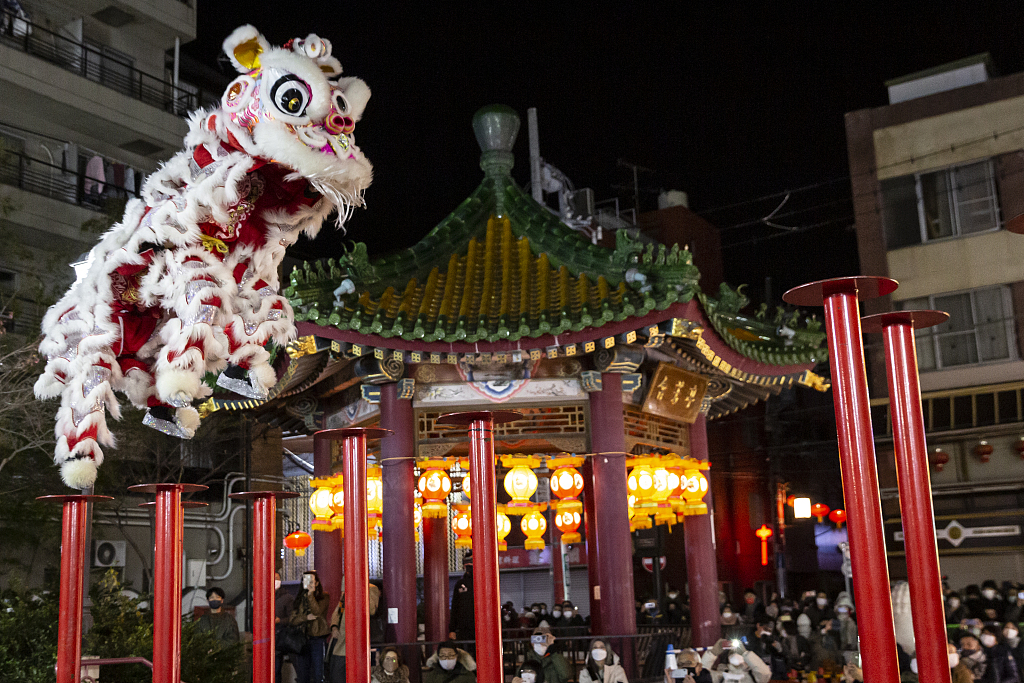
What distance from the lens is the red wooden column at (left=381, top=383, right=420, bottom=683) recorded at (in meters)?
10.8

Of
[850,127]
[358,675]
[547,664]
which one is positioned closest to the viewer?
[358,675]

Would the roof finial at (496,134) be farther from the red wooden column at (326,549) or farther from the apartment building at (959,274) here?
the apartment building at (959,274)

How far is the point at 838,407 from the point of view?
4227 millimetres

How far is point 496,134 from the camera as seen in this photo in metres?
12.6

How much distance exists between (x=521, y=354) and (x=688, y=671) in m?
3.76

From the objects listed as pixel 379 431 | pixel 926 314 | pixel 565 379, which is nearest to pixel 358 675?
pixel 379 431

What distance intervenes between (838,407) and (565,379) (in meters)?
7.15

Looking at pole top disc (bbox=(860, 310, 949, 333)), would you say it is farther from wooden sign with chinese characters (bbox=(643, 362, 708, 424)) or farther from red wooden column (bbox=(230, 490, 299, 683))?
wooden sign with chinese characters (bbox=(643, 362, 708, 424))

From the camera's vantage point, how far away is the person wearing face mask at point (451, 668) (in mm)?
10023

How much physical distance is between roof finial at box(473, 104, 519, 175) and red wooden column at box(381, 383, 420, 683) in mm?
3699

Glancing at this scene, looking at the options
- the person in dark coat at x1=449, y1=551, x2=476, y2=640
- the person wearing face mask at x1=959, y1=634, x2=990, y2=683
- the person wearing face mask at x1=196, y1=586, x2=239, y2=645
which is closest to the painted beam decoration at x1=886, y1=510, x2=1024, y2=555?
the person wearing face mask at x1=959, y1=634, x2=990, y2=683

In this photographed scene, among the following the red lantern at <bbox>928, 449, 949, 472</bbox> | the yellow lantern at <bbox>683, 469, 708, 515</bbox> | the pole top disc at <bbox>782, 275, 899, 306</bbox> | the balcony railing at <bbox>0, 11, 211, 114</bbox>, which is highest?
the balcony railing at <bbox>0, 11, 211, 114</bbox>

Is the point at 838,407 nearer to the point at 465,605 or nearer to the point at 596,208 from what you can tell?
the point at 465,605

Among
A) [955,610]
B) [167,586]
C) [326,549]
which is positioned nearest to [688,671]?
[326,549]
